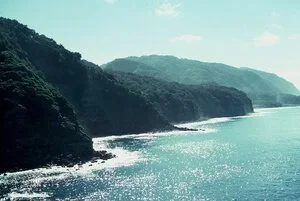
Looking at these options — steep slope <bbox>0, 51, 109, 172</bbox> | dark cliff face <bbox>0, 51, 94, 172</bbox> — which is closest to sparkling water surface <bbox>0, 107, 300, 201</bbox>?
steep slope <bbox>0, 51, 109, 172</bbox>

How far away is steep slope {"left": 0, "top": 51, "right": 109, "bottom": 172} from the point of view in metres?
135

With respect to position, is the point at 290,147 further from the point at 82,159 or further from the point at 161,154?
the point at 82,159

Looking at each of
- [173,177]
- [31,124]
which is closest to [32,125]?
[31,124]

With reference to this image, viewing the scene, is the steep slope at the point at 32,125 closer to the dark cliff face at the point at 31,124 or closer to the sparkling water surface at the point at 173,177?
the dark cliff face at the point at 31,124

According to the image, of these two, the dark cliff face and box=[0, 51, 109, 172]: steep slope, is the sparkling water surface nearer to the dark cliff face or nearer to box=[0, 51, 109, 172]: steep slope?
box=[0, 51, 109, 172]: steep slope

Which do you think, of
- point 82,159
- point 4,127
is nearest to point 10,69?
point 4,127

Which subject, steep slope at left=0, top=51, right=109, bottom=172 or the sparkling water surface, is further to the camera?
steep slope at left=0, top=51, right=109, bottom=172

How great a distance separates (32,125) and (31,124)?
1.52ft

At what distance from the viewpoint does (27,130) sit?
458 ft

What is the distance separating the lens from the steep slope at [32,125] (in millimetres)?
134875

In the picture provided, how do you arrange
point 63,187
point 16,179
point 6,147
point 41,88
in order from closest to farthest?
point 63,187 → point 16,179 → point 6,147 → point 41,88

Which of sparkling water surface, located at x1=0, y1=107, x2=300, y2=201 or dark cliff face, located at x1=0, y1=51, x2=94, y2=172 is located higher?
dark cliff face, located at x1=0, y1=51, x2=94, y2=172

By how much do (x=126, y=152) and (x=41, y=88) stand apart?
40.1m

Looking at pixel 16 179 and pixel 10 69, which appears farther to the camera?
A: pixel 10 69
